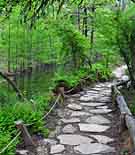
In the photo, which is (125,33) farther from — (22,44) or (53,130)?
(22,44)

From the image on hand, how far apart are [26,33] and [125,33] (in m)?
9.87

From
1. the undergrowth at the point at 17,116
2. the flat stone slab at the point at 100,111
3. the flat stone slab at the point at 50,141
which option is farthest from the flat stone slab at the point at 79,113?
the flat stone slab at the point at 50,141

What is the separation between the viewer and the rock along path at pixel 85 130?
4.89m

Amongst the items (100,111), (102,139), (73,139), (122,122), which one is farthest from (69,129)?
(100,111)

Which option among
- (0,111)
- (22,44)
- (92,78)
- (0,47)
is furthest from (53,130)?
(0,47)

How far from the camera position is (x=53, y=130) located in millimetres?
5945

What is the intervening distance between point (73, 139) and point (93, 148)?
551mm

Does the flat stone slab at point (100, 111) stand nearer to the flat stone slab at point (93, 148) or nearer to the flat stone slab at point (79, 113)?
the flat stone slab at point (79, 113)

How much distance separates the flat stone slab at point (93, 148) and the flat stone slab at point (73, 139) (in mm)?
161

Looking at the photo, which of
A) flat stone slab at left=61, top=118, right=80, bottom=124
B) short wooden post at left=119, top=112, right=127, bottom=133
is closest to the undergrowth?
flat stone slab at left=61, top=118, right=80, bottom=124

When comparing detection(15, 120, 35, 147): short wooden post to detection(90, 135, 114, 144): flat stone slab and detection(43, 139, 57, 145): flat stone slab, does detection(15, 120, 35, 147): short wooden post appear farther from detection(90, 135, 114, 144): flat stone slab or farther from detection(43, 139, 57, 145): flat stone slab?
detection(90, 135, 114, 144): flat stone slab

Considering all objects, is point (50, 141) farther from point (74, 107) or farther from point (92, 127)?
point (74, 107)

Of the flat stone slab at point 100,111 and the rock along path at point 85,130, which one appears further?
the flat stone slab at point 100,111

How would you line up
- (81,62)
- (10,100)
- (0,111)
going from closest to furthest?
(0,111)
(10,100)
(81,62)
